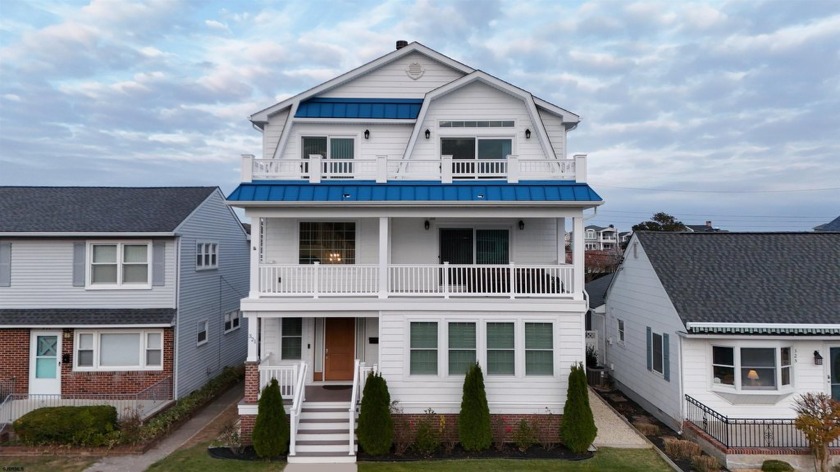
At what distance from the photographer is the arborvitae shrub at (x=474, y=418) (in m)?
11.5

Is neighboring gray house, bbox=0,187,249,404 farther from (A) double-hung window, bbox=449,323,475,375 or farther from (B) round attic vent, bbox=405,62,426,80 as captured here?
(A) double-hung window, bbox=449,323,475,375

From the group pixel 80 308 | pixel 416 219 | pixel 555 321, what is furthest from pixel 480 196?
pixel 80 308

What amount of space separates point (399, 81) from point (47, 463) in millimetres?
13764

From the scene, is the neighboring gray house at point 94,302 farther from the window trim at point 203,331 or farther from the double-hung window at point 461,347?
the double-hung window at point 461,347

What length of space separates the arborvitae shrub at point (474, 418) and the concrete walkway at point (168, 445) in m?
7.20

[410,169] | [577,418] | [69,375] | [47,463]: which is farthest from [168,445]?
[577,418]

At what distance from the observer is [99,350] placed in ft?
49.7

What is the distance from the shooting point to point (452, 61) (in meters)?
15.4

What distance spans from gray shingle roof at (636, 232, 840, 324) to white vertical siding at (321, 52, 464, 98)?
8.35 meters

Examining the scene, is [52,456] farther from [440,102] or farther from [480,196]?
[440,102]

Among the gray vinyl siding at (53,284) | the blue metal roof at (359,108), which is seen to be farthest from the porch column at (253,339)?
the blue metal roof at (359,108)

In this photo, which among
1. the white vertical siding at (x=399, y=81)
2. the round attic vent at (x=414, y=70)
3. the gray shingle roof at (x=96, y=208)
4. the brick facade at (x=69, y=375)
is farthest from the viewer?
the round attic vent at (x=414, y=70)

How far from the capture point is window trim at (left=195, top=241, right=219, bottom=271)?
1711cm

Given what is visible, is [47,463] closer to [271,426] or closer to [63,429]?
[63,429]
